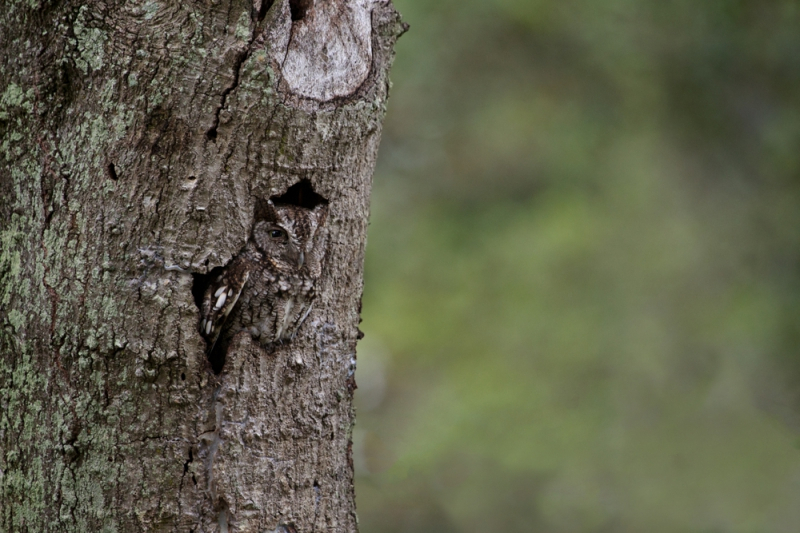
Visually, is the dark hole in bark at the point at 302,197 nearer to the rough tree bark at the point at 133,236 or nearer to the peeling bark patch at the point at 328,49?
the rough tree bark at the point at 133,236

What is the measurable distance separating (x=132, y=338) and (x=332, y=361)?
43 centimetres

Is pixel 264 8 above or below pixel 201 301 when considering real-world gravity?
above

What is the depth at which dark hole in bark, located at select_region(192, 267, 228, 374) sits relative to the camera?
53.2 inches

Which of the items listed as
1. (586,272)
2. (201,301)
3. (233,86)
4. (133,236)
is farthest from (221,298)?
→ (586,272)

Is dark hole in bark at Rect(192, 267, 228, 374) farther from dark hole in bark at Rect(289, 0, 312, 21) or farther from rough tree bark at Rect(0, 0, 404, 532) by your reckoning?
dark hole in bark at Rect(289, 0, 312, 21)

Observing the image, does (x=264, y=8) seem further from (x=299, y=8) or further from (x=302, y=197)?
(x=302, y=197)

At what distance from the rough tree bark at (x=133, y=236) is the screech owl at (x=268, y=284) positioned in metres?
0.04

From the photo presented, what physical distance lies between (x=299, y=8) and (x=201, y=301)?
0.64m

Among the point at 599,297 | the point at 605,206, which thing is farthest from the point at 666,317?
the point at 605,206

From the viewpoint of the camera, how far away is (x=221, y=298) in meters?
1.35

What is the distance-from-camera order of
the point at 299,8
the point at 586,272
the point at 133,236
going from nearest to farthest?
1. the point at 133,236
2. the point at 299,8
3. the point at 586,272

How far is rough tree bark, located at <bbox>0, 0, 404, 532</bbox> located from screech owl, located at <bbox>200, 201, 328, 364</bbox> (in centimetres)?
4

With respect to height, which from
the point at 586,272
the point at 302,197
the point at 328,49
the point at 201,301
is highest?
the point at 586,272

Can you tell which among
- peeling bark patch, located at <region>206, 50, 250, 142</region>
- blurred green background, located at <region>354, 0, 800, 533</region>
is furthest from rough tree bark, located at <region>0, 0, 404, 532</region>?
blurred green background, located at <region>354, 0, 800, 533</region>
